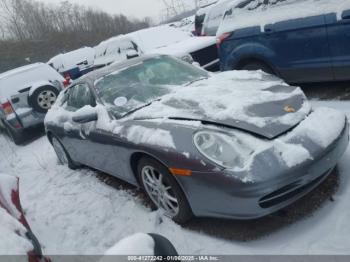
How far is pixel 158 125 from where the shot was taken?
11.3 feet

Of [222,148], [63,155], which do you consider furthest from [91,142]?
[222,148]

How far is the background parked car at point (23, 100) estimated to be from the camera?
8312 mm

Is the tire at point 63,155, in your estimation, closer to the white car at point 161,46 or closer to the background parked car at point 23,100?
the background parked car at point 23,100

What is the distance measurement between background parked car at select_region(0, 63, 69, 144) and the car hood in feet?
16.3

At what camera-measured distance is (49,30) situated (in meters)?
43.3

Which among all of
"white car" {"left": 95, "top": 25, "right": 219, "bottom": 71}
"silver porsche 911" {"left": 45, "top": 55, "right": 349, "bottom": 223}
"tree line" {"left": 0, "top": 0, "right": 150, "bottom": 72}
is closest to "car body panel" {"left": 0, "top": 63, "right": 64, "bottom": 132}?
"white car" {"left": 95, "top": 25, "right": 219, "bottom": 71}

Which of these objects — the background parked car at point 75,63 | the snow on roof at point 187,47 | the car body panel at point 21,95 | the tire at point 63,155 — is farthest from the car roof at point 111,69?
the background parked car at point 75,63

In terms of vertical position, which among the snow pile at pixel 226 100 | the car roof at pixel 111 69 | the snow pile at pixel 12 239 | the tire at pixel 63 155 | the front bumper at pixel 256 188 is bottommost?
the tire at pixel 63 155

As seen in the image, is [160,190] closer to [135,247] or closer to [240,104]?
[240,104]

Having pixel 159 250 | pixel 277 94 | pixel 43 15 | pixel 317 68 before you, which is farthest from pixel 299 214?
pixel 43 15

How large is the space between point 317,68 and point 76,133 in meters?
3.30

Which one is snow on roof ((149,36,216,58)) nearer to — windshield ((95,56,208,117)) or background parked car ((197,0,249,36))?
background parked car ((197,0,249,36))

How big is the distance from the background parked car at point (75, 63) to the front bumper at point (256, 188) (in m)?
12.1

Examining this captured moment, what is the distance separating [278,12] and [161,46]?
432 cm
